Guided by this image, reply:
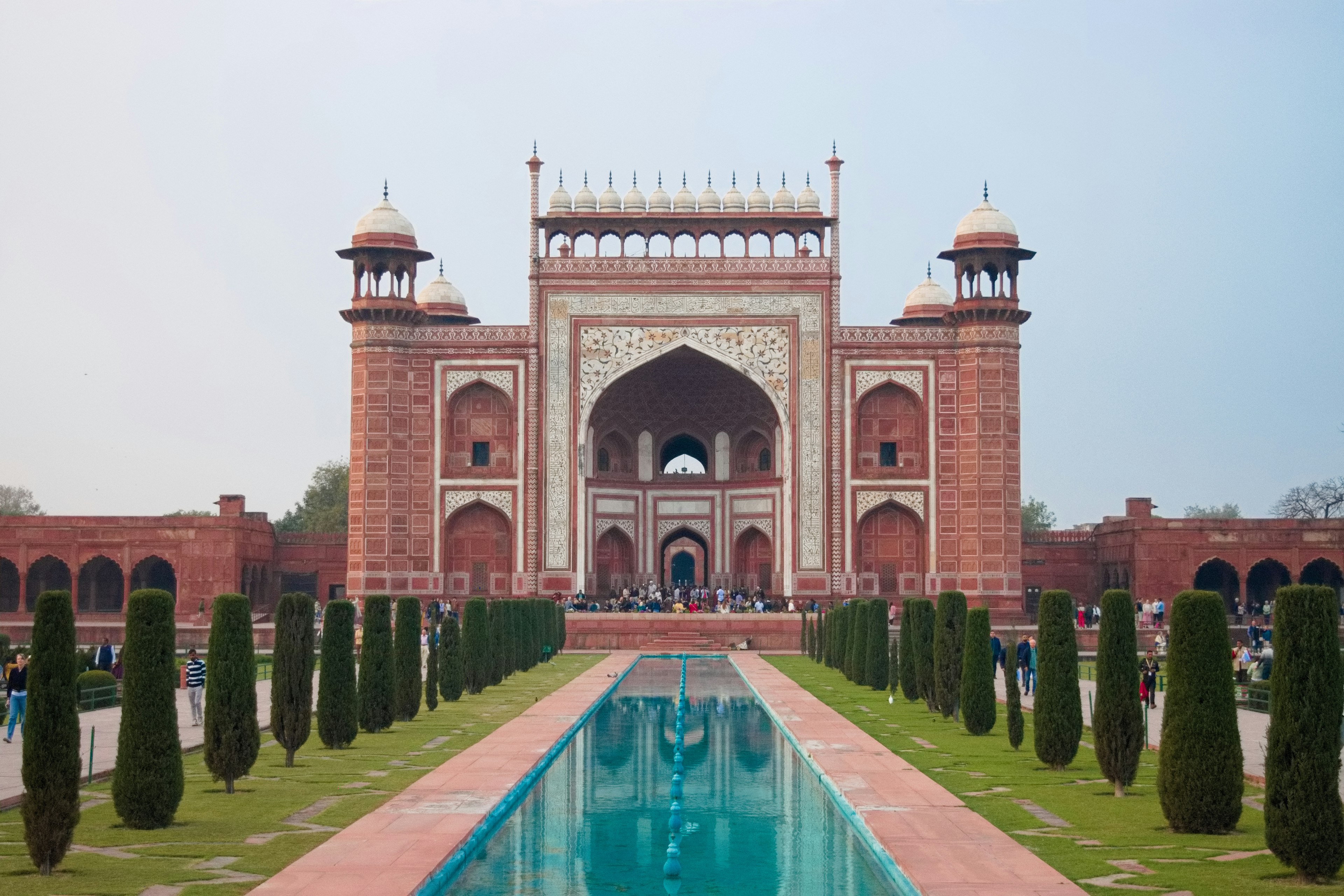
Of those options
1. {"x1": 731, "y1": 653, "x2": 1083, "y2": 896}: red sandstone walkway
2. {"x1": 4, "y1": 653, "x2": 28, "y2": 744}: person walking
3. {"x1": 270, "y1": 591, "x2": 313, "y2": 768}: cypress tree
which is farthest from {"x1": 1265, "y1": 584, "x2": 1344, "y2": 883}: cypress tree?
{"x1": 4, "y1": 653, "x2": 28, "y2": 744}: person walking

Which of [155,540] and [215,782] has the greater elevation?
[155,540]

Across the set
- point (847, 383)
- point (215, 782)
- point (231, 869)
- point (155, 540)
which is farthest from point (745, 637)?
point (231, 869)

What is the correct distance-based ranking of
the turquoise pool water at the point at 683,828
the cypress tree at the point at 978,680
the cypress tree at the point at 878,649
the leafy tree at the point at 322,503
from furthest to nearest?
the leafy tree at the point at 322,503 → the cypress tree at the point at 878,649 → the cypress tree at the point at 978,680 → the turquoise pool water at the point at 683,828

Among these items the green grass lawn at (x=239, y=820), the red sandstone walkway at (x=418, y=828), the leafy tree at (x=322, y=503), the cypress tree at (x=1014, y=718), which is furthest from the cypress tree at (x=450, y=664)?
the leafy tree at (x=322, y=503)

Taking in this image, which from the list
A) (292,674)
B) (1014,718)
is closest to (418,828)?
(292,674)

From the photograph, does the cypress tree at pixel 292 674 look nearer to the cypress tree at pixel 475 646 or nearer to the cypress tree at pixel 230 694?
the cypress tree at pixel 230 694

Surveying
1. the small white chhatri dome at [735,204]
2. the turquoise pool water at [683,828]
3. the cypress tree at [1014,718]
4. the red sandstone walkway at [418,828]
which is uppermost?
the small white chhatri dome at [735,204]

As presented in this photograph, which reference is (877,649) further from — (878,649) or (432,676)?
(432,676)

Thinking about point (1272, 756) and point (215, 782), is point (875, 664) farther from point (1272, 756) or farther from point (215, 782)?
point (1272, 756)

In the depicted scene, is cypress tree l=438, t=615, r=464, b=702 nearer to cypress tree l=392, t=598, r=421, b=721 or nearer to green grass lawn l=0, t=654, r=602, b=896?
cypress tree l=392, t=598, r=421, b=721
